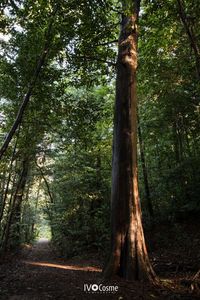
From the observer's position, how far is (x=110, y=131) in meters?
16.4

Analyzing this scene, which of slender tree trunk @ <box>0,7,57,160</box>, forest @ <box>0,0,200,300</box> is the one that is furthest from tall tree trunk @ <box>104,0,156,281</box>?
slender tree trunk @ <box>0,7,57,160</box>

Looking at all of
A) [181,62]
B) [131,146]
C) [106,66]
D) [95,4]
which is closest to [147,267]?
[131,146]

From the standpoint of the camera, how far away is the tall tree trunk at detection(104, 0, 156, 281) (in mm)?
5602

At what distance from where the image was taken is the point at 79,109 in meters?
9.64

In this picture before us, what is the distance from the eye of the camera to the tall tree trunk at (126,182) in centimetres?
560

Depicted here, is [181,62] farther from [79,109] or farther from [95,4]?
[95,4]

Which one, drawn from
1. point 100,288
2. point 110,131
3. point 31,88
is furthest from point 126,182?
point 110,131

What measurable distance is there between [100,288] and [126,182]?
220cm

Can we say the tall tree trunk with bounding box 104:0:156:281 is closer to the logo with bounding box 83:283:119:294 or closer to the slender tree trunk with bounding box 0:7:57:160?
the logo with bounding box 83:283:119:294

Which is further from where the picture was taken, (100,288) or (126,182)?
(126,182)

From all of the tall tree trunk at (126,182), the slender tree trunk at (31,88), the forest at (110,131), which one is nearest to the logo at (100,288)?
the forest at (110,131)

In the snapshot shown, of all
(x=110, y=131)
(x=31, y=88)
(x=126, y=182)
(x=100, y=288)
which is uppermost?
(x=110, y=131)

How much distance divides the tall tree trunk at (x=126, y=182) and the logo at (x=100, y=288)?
1.48 feet

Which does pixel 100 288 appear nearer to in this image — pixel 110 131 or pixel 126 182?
pixel 126 182
